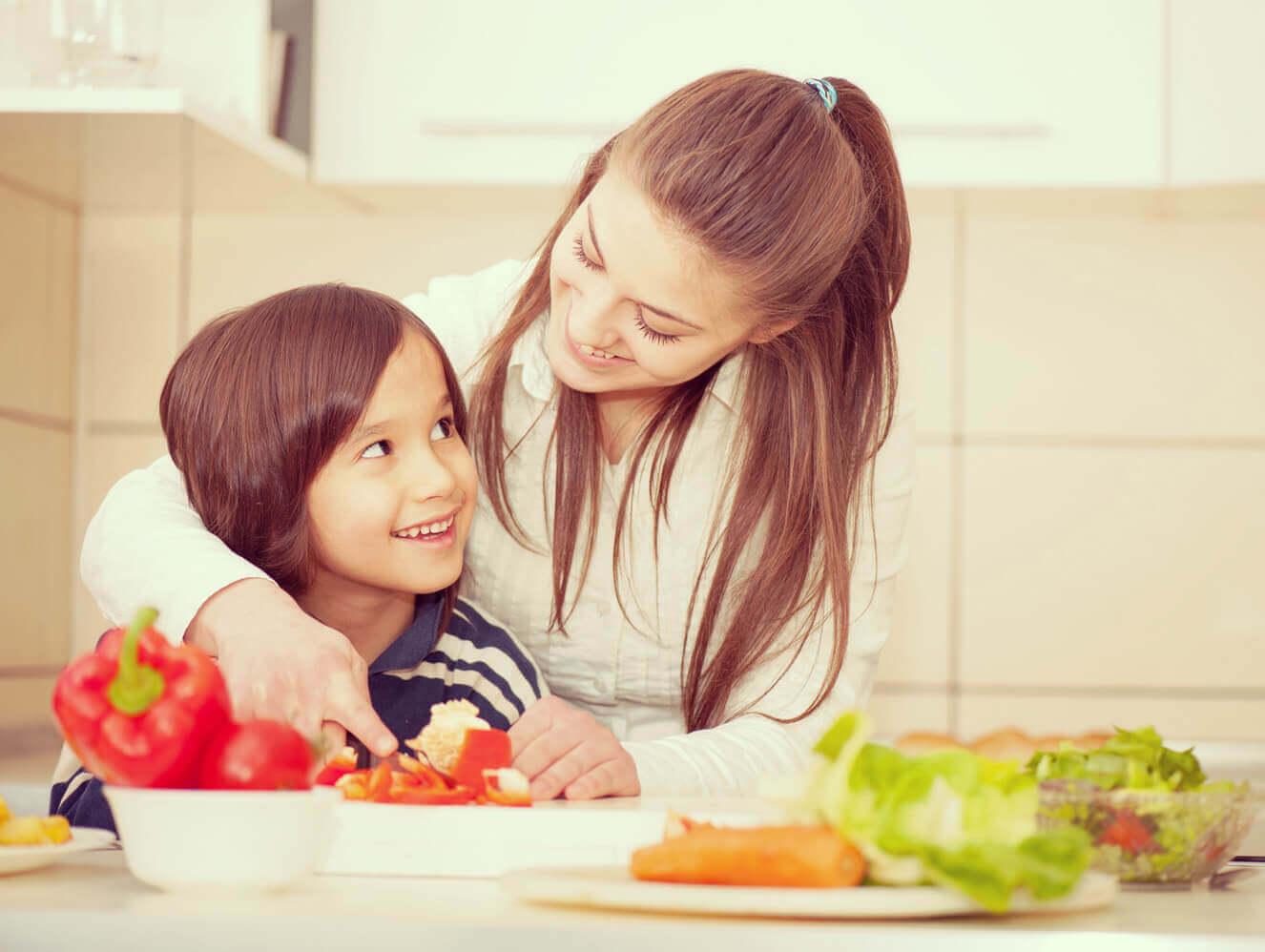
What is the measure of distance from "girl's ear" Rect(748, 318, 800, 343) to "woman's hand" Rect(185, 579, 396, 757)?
48 cm

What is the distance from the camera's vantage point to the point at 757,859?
2.14 ft

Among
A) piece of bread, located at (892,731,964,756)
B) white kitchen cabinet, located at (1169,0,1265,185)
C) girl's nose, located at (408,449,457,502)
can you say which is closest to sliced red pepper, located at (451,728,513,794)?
girl's nose, located at (408,449,457,502)

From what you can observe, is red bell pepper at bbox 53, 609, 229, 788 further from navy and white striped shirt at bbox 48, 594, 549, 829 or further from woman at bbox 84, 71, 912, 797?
navy and white striped shirt at bbox 48, 594, 549, 829

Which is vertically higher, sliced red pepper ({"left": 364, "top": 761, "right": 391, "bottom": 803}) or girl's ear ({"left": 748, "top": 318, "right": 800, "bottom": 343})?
girl's ear ({"left": 748, "top": 318, "right": 800, "bottom": 343})

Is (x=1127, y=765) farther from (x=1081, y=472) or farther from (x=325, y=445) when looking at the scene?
(x=1081, y=472)

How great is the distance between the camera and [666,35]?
6.04 feet

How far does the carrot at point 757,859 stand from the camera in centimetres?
64

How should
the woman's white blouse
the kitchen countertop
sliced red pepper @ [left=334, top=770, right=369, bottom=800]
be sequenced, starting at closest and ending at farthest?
the kitchen countertop, sliced red pepper @ [left=334, top=770, right=369, bottom=800], the woman's white blouse

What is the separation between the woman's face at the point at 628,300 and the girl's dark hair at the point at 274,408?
0.54 feet

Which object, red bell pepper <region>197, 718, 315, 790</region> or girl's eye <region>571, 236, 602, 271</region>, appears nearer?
red bell pepper <region>197, 718, 315, 790</region>

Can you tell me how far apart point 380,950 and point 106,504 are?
2.33ft

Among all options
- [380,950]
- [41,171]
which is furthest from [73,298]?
[380,950]

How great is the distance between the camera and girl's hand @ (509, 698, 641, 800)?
1.01 meters

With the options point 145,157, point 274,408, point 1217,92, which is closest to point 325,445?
point 274,408
